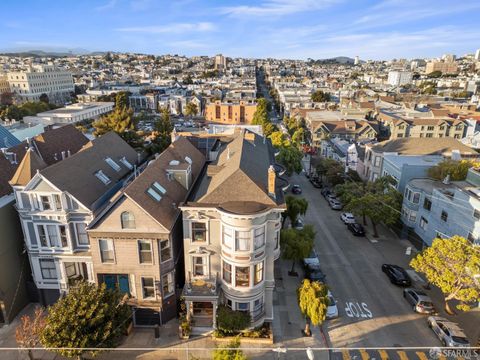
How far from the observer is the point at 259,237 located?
902 inches

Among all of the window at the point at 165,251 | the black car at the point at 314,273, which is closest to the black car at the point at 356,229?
the black car at the point at 314,273

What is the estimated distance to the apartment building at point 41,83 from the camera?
143625mm

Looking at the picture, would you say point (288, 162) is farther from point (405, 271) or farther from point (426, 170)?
point (405, 271)

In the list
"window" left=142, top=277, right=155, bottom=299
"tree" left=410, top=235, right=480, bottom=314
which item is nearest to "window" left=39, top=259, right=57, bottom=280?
"window" left=142, top=277, right=155, bottom=299

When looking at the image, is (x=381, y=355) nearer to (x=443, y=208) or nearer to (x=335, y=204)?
(x=443, y=208)

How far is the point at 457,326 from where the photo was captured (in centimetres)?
2475

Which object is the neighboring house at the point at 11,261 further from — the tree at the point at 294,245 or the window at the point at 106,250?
the tree at the point at 294,245

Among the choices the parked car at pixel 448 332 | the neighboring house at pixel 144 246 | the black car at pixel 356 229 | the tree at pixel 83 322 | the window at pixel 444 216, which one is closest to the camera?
the tree at pixel 83 322

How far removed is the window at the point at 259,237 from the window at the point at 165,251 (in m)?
6.57

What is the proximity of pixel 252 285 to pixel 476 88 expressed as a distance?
201631mm

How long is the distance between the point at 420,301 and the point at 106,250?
2662 centimetres

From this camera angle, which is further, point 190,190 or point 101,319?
point 190,190

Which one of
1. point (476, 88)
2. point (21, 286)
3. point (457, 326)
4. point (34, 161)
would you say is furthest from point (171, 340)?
point (476, 88)

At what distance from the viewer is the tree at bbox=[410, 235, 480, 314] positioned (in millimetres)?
24297
